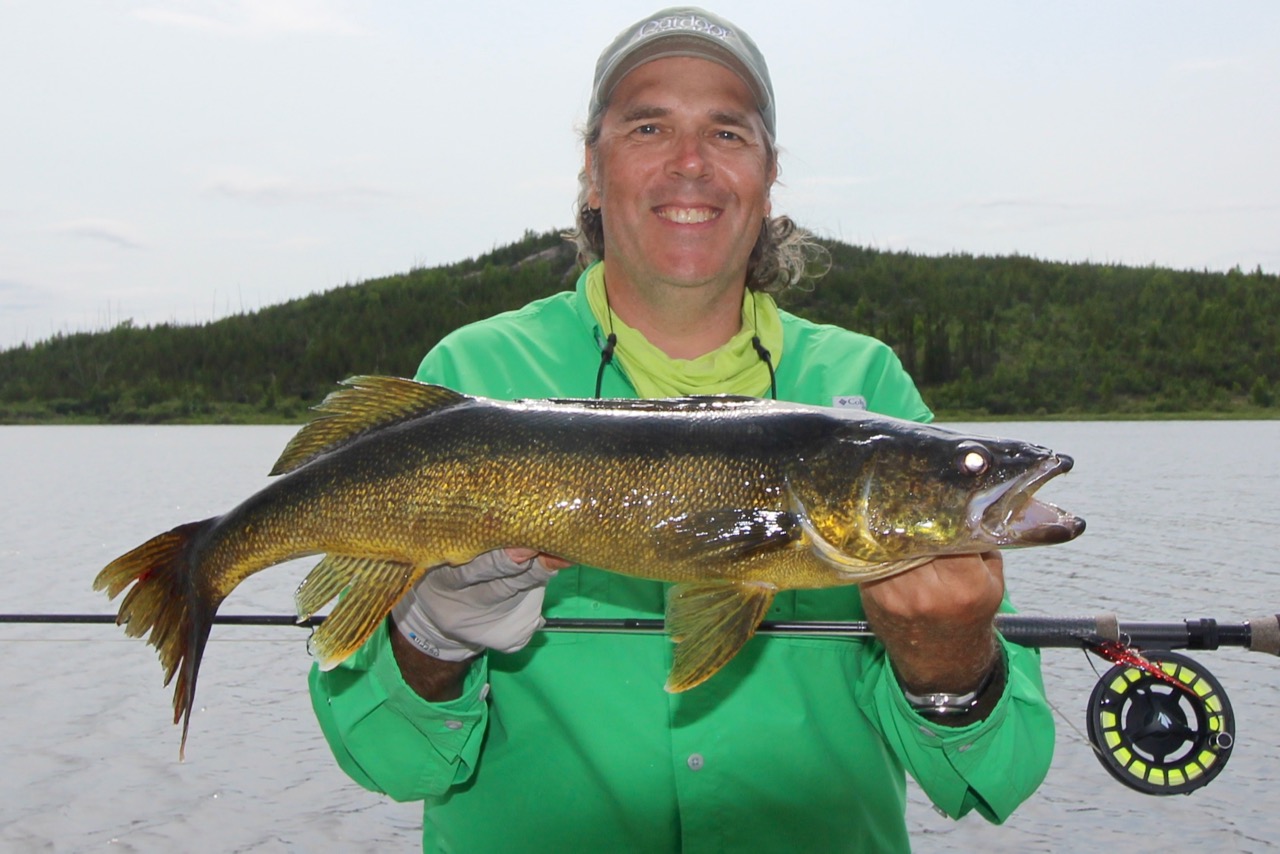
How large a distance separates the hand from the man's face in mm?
1374

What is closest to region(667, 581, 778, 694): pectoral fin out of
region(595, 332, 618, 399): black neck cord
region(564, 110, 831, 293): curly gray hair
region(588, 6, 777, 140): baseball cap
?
region(595, 332, 618, 399): black neck cord

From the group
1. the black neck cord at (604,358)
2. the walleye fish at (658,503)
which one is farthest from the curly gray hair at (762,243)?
the walleye fish at (658,503)

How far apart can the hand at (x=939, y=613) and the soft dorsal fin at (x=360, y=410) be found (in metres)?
1.31

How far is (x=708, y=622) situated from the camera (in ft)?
9.53

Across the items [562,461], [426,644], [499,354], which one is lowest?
[426,644]

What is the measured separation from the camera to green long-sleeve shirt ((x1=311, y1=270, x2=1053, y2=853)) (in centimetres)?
327

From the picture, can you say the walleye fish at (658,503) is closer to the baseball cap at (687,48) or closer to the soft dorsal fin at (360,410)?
the soft dorsal fin at (360,410)

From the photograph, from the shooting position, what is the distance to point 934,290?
267 ft

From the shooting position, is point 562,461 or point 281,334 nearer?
point 562,461

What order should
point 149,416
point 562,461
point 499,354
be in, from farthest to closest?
point 149,416 < point 499,354 < point 562,461

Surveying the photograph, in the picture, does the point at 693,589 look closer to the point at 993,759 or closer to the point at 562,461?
the point at 562,461

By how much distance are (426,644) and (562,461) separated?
2.31 ft

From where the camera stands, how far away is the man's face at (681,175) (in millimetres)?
3785

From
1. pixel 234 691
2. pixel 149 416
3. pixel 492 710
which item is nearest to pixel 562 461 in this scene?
pixel 492 710
